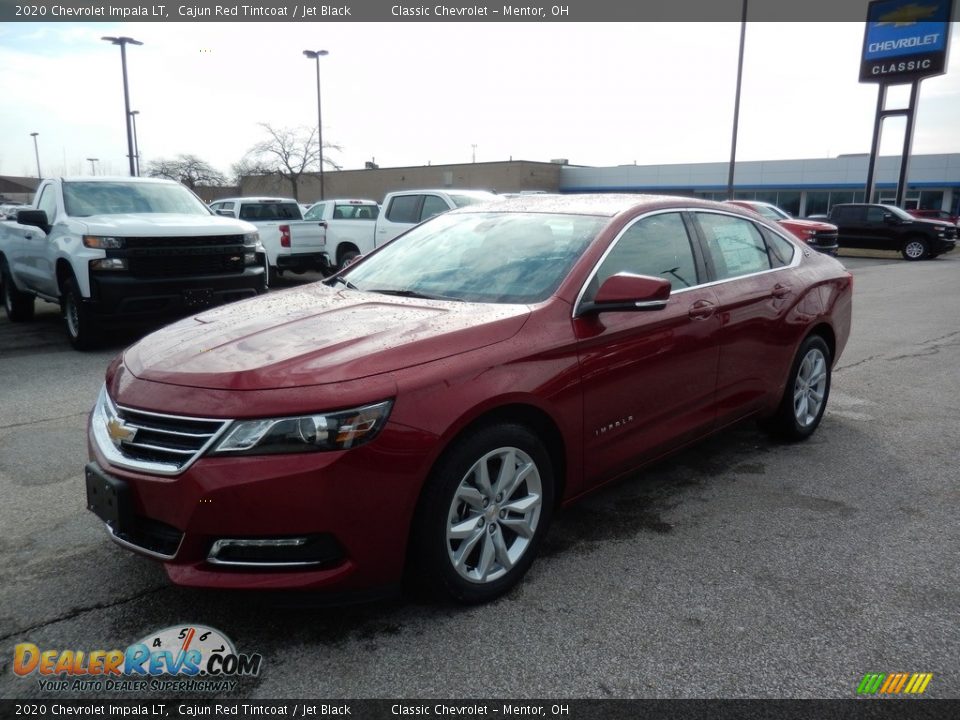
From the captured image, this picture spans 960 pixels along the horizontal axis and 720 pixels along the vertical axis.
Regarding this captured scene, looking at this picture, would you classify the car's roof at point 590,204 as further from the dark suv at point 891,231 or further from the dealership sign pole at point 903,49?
the dealership sign pole at point 903,49

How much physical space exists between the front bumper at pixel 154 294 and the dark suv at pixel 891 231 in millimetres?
22589

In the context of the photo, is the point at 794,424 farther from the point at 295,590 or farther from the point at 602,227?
the point at 295,590

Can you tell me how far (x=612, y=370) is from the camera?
3.32 meters

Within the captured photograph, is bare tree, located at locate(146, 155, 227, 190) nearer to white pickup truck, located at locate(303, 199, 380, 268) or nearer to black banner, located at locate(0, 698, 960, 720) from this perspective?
white pickup truck, located at locate(303, 199, 380, 268)

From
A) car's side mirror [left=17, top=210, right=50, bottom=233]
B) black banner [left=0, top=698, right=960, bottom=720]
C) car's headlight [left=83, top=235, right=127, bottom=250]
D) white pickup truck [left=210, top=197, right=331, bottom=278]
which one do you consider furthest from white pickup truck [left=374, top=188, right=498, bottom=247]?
black banner [left=0, top=698, right=960, bottom=720]

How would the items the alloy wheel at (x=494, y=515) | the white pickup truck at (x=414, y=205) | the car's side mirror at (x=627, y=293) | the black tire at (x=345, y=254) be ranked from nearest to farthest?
the alloy wheel at (x=494, y=515), the car's side mirror at (x=627, y=293), the white pickup truck at (x=414, y=205), the black tire at (x=345, y=254)

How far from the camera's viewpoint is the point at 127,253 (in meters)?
7.61

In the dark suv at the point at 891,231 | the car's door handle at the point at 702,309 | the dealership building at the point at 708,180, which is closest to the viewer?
the car's door handle at the point at 702,309

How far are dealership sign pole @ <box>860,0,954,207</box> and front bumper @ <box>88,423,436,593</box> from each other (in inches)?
1362

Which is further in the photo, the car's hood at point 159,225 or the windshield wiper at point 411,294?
the car's hood at point 159,225

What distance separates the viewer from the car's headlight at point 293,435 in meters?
2.42

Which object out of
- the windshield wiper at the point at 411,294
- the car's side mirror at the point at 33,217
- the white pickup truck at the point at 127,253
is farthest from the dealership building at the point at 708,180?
the windshield wiper at the point at 411,294

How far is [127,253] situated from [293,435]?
20.2ft

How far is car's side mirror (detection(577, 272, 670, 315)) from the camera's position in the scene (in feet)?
10.3
